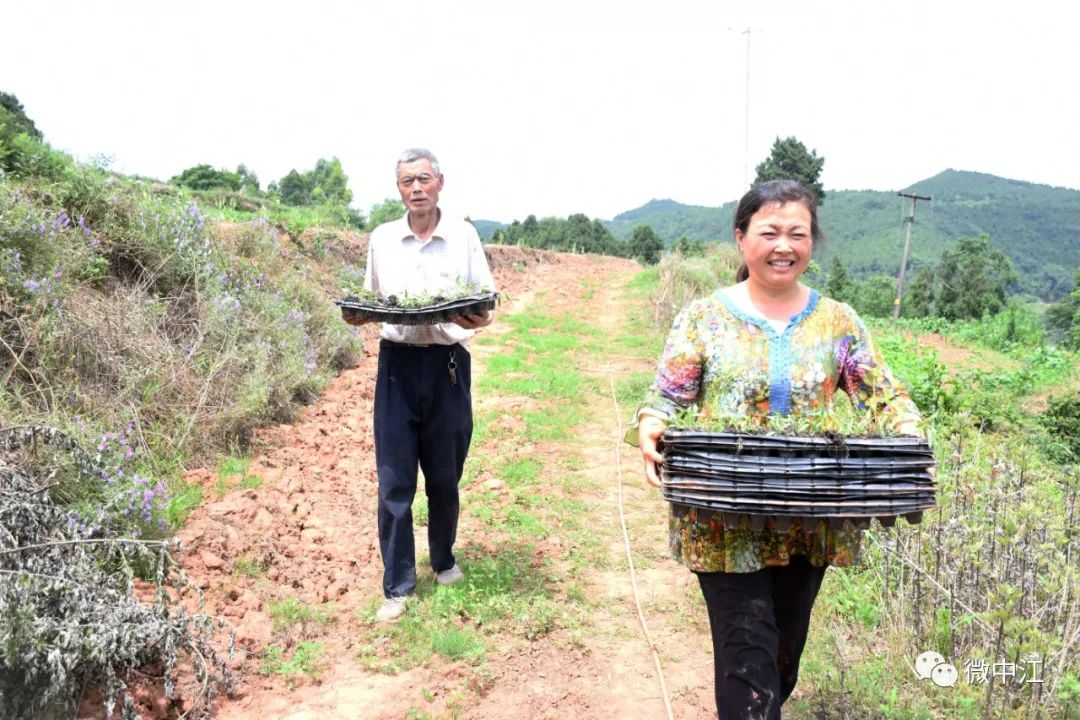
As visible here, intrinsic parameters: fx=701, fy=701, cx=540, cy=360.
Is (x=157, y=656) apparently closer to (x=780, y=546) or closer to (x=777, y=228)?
(x=780, y=546)

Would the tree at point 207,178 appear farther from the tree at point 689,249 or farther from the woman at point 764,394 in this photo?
the woman at point 764,394

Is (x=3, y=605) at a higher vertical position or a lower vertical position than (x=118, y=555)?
higher

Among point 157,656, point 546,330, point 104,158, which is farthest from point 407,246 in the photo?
point 546,330

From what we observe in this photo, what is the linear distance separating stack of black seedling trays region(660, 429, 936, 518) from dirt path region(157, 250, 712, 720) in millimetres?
1490

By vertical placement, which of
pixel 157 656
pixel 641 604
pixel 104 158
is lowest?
pixel 641 604

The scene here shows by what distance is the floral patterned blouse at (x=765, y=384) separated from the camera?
6.27ft

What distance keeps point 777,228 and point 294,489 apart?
3761 millimetres

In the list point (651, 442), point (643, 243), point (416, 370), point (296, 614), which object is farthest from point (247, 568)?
point (643, 243)

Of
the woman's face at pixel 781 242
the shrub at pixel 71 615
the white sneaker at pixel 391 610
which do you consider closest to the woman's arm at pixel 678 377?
the woman's face at pixel 781 242

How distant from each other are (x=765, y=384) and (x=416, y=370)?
1754 millimetres

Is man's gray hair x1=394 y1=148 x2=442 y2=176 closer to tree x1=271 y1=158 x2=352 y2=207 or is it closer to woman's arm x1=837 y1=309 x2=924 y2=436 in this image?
woman's arm x1=837 y1=309 x2=924 y2=436

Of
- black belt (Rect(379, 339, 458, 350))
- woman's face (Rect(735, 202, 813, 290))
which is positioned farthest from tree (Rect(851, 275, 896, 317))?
woman's face (Rect(735, 202, 813, 290))

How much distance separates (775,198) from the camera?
198 cm

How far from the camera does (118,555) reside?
3186mm
